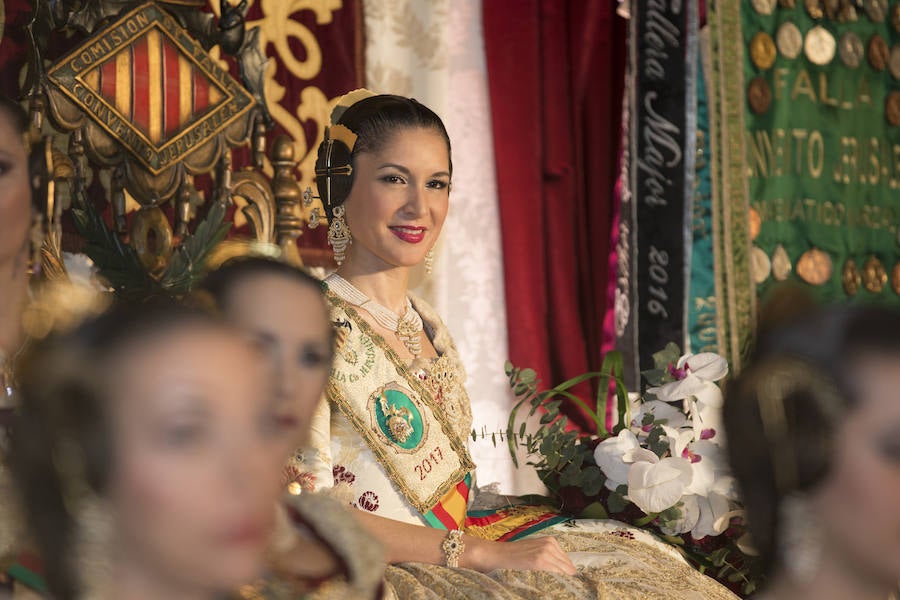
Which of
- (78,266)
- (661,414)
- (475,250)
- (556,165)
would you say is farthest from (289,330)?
(556,165)

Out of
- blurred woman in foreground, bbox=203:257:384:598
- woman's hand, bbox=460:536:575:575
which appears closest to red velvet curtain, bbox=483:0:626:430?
woman's hand, bbox=460:536:575:575

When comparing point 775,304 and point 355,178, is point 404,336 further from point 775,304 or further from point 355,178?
point 775,304

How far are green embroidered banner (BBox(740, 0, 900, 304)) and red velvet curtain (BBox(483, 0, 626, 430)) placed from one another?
598 mm

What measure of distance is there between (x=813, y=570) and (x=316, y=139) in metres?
2.67

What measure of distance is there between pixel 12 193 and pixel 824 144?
3.70 meters

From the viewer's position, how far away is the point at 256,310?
3.61 ft

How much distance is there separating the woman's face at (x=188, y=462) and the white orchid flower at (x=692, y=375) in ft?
5.51

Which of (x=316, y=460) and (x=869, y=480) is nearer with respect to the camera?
(x=869, y=480)

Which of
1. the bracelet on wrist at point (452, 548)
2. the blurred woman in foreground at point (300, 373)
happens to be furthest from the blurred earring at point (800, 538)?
the bracelet on wrist at point (452, 548)

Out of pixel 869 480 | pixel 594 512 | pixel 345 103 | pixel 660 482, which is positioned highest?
pixel 345 103

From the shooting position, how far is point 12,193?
171cm

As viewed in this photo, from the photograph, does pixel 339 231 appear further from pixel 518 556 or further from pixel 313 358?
pixel 313 358

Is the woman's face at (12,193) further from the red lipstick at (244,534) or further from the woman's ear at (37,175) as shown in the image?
the red lipstick at (244,534)

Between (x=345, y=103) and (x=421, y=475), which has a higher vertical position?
(x=345, y=103)
